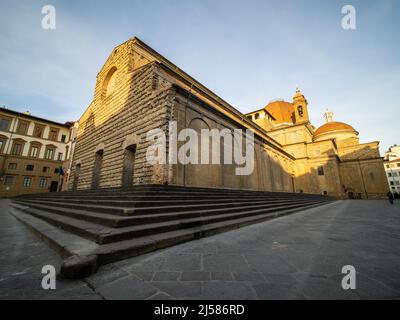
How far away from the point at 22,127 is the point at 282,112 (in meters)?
46.6

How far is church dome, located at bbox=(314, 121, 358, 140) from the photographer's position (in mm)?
35812

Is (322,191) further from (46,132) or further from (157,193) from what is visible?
(46,132)

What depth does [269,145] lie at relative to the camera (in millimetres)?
20547

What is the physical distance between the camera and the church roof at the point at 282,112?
3662 centimetres

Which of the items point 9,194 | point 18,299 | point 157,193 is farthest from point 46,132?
point 18,299

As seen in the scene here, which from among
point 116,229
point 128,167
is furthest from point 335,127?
point 116,229

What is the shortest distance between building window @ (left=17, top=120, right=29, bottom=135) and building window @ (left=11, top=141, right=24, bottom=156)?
196cm

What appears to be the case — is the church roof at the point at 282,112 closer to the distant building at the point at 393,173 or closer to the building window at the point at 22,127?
the distant building at the point at 393,173

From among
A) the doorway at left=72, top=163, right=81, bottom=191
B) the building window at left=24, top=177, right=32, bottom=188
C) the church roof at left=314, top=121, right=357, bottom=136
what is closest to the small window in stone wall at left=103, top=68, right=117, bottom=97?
the doorway at left=72, top=163, right=81, bottom=191

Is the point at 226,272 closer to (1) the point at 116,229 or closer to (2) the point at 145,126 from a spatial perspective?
(1) the point at 116,229

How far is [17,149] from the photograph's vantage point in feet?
85.6


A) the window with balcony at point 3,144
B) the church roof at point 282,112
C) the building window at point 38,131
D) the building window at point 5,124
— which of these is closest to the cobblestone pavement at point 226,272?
the window with balcony at point 3,144

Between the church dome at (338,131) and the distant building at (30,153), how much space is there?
1898 inches

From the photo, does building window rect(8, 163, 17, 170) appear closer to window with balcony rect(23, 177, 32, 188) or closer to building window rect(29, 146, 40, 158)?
window with balcony rect(23, 177, 32, 188)
